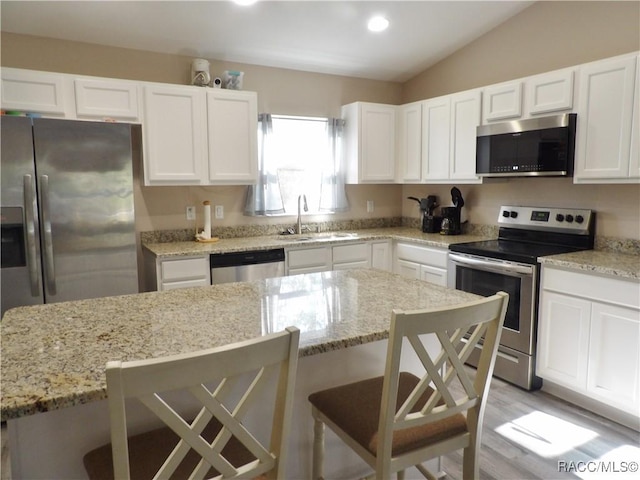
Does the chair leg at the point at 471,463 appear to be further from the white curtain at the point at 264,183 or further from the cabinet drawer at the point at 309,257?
the white curtain at the point at 264,183

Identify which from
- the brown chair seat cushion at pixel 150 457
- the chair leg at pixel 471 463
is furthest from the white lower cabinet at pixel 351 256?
the brown chair seat cushion at pixel 150 457

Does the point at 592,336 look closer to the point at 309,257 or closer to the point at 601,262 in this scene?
the point at 601,262

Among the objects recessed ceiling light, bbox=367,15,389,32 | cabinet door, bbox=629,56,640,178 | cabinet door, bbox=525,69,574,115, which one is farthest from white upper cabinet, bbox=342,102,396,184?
cabinet door, bbox=629,56,640,178

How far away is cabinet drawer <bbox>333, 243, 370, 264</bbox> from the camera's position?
3.96 meters

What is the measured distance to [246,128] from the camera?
372cm

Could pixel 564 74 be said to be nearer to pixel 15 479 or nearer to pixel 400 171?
pixel 400 171

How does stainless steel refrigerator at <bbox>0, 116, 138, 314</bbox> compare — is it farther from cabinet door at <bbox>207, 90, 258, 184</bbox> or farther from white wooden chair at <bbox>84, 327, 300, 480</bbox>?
white wooden chair at <bbox>84, 327, 300, 480</bbox>

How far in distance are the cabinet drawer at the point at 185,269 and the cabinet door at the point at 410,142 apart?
2.21 m

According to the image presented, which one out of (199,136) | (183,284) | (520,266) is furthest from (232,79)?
(520,266)

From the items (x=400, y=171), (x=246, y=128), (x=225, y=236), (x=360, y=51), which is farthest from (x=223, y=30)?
(x=400, y=171)

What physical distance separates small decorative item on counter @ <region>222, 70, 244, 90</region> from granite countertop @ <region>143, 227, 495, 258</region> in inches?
51.0

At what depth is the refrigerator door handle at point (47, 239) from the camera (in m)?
2.68

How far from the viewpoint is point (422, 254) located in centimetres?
391

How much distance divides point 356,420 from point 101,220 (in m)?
2.22
